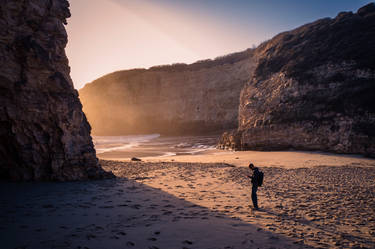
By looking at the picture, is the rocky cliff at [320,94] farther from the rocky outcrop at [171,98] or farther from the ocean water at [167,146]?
the rocky outcrop at [171,98]

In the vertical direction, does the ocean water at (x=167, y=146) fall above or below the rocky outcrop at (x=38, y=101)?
below

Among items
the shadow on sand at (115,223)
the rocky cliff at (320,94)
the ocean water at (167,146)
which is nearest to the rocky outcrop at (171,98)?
the ocean water at (167,146)

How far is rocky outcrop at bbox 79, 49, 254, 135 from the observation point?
4066 cm

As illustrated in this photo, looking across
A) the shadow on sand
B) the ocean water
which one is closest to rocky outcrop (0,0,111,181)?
the shadow on sand

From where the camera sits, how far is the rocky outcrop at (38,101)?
6.79m

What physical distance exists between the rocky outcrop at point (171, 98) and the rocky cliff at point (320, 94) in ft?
61.2

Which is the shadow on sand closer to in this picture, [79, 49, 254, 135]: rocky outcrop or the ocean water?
the ocean water

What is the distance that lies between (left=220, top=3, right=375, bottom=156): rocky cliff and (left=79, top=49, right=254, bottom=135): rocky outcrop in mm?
18668

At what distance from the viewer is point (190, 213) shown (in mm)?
4582

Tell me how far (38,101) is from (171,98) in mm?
40500

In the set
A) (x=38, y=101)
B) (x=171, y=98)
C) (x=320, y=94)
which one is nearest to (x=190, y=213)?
(x=38, y=101)

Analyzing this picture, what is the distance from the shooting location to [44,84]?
295 inches

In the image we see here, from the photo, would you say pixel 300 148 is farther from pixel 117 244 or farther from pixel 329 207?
pixel 117 244

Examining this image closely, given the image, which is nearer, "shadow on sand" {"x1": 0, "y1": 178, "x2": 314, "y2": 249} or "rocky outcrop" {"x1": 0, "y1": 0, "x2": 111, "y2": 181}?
"shadow on sand" {"x1": 0, "y1": 178, "x2": 314, "y2": 249}
